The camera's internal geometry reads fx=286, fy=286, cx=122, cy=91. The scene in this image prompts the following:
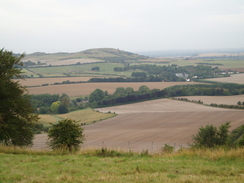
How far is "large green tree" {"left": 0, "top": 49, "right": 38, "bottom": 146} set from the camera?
19.8 m

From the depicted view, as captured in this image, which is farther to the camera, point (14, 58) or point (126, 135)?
point (126, 135)

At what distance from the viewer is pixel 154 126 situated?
48.6 metres

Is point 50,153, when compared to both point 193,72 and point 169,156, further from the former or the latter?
point 193,72

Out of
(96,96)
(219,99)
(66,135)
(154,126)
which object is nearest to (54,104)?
(96,96)

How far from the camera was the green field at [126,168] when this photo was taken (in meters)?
9.34

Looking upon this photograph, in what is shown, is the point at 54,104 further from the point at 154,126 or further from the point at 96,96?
the point at 154,126

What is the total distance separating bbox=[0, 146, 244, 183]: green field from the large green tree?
5.79 metres

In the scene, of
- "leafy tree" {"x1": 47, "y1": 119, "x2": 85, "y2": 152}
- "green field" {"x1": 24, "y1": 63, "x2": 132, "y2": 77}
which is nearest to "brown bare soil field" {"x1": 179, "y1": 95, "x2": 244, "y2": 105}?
"leafy tree" {"x1": 47, "y1": 119, "x2": 85, "y2": 152}

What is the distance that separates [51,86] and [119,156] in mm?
99413

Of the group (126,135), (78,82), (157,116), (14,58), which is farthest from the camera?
(78,82)

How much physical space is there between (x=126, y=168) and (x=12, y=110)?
505 inches

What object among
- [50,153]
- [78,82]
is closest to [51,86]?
[78,82]

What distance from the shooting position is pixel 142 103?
253 ft

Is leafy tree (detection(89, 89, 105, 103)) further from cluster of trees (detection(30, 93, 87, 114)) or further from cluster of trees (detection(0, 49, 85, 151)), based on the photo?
cluster of trees (detection(0, 49, 85, 151))
